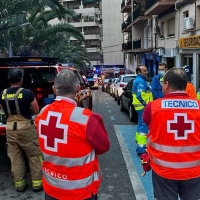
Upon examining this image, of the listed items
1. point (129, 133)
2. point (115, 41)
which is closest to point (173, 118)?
point (129, 133)

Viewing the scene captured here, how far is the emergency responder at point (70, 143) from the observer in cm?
242

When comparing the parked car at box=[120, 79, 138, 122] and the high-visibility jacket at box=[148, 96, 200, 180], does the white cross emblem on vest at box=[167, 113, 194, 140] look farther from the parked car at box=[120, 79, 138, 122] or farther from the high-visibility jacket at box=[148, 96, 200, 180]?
the parked car at box=[120, 79, 138, 122]

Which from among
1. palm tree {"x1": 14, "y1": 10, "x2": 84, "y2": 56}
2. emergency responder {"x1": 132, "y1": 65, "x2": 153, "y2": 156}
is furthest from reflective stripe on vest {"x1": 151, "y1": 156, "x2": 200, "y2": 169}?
palm tree {"x1": 14, "y1": 10, "x2": 84, "y2": 56}

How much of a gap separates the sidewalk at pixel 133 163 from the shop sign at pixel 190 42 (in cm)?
728

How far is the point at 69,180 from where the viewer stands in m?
2.50

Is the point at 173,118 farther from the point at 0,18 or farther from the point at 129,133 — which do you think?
the point at 0,18

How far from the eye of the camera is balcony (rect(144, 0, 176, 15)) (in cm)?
1869

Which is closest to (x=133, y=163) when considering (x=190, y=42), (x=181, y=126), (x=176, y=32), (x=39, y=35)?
(x=181, y=126)

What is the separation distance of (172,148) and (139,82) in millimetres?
3305

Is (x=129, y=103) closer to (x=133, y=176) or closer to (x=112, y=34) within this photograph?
(x=133, y=176)

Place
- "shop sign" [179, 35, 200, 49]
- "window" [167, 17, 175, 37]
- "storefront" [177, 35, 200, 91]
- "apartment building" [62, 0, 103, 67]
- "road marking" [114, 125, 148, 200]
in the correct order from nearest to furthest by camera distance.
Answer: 1. "road marking" [114, 125, 148, 200]
2. "shop sign" [179, 35, 200, 49]
3. "storefront" [177, 35, 200, 91]
4. "window" [167, 17, 175, 37]
5. "apartment building" [62, 0, 103, 67]

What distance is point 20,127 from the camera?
4438 millimetres

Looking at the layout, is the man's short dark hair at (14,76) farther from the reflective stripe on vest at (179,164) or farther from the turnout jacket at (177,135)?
the reflective stripe on vest at (179,164)

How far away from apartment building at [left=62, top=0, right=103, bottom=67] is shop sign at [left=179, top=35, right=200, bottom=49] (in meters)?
49.3
